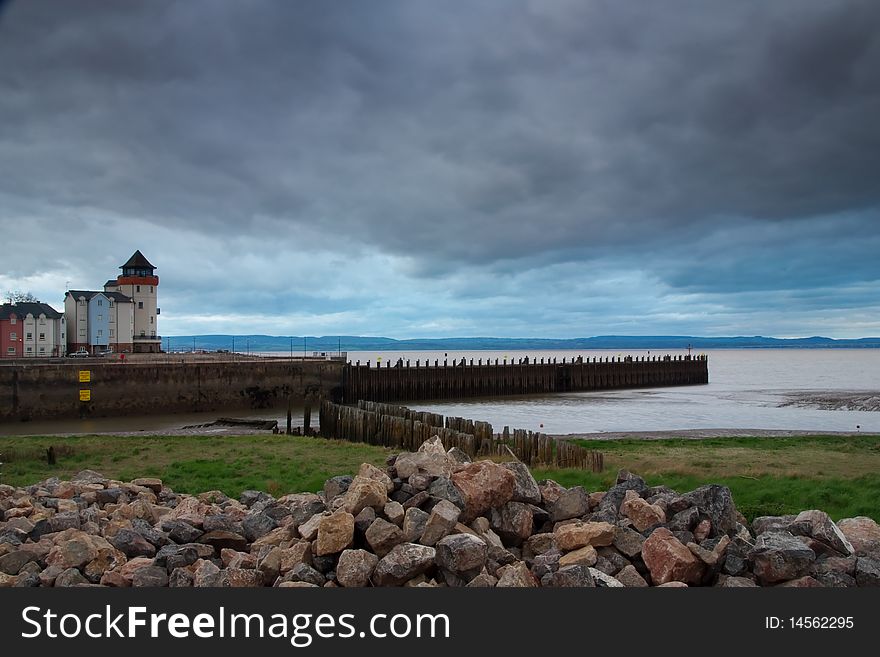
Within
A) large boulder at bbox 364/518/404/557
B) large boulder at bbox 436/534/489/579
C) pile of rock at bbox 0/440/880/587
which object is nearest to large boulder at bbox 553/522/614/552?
pile of rock at bbox 0/440/880/587

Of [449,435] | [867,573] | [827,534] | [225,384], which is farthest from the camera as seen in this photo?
[225,384]

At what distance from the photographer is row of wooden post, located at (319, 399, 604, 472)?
16812 mm

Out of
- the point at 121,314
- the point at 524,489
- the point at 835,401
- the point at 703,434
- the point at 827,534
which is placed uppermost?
the point at 121,314

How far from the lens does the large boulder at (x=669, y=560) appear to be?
6.46 metres

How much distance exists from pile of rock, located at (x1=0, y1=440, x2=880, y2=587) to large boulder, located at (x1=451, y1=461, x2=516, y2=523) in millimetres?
15

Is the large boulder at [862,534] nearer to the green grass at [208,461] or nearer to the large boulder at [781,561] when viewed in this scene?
the large boulder at [781,561]

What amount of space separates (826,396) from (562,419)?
2806 centimetres

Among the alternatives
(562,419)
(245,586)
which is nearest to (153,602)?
(245,586)

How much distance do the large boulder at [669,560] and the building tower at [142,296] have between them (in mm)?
69999

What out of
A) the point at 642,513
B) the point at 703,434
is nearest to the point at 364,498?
the point at 642,513

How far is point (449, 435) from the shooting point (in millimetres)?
19141

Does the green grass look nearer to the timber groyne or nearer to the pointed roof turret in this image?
the timber groyne

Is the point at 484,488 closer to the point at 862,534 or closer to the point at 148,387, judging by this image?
the point at 862,534

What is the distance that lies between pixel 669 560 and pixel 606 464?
37.7 ft
